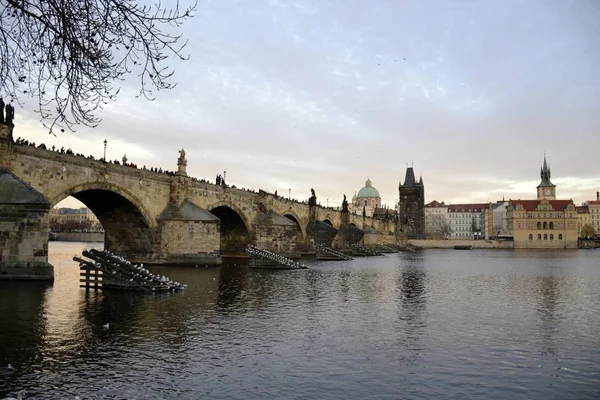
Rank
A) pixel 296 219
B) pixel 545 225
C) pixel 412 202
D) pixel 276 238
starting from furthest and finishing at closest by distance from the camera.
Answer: pixel 412 202 → pixel 545 225 → pixel 296 219 → pixel 276 238

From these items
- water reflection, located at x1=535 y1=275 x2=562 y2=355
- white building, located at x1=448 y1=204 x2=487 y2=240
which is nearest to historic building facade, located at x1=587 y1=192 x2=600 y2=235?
white building, located at x1=448 y1=204 x2=487 y2=240

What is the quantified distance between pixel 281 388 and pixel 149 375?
2364mm

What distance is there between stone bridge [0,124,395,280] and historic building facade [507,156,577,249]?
88700 mm

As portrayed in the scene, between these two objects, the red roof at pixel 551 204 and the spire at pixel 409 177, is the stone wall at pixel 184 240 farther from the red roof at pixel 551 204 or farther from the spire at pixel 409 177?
the spire at pixel 409 177

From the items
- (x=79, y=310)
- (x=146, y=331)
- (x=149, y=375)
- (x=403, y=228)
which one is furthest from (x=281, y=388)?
(x=403, y=228)

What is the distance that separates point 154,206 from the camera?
35312 mm

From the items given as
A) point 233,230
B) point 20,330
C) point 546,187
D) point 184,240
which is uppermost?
point 546,187

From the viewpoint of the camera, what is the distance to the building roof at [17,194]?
21.1 meters

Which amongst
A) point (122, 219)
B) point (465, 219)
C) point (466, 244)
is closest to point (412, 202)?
point (465, 219)

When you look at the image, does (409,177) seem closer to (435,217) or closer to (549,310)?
(435,217)

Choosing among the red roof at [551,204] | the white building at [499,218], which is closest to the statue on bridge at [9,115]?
the red roof at [551,204]

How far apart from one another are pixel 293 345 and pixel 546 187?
146 metres

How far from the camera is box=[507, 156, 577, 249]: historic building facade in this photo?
119 metres

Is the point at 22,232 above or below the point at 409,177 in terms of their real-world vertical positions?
below
